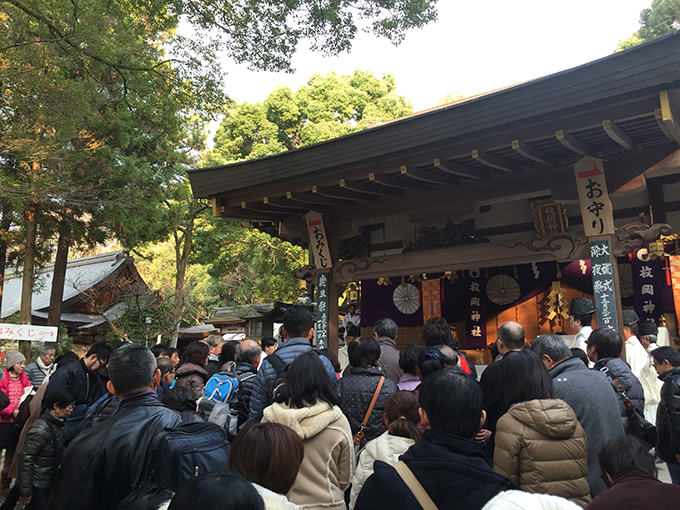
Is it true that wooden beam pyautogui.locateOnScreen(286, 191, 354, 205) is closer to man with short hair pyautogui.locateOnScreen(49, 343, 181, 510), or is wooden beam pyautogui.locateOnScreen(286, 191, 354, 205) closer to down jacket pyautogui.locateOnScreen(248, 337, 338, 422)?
down jacket pyautogui.locateOnScreen(248, 337, 338, 422)

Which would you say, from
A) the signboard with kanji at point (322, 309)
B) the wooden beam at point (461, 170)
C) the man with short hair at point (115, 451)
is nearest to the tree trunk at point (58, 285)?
the signboard with kanji at point (322, 309)

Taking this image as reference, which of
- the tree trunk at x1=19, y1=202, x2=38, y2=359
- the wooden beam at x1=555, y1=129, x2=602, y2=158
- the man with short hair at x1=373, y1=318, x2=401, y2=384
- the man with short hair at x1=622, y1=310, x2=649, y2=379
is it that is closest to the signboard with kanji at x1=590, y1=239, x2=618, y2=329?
the man with short hair at x1=622, y1=310, x2=649, y2=379

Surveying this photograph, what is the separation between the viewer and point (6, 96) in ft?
28.0

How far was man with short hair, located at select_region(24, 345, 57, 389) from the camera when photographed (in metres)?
6.46

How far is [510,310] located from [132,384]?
821cm

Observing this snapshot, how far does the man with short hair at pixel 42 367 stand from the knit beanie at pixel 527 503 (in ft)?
22.0

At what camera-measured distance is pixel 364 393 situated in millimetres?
3418

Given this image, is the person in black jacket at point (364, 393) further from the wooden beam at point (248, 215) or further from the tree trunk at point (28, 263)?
the tree trunk at point (28, 263)

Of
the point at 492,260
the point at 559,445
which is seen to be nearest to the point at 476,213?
the point at 492,260

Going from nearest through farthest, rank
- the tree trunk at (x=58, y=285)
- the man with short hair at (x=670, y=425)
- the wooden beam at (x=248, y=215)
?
1. the man with short hair at (x=670, y=425)
2. the wooden beam at (x=248, y=215)
3. the tree trunk at (x=58, y=285)

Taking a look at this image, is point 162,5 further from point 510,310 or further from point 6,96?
point 510,310

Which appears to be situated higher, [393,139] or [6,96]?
[6,96]

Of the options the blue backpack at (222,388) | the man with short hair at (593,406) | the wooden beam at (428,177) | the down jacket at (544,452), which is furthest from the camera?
the wooden beam at (428,177)

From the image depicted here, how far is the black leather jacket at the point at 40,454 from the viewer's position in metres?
3.55
